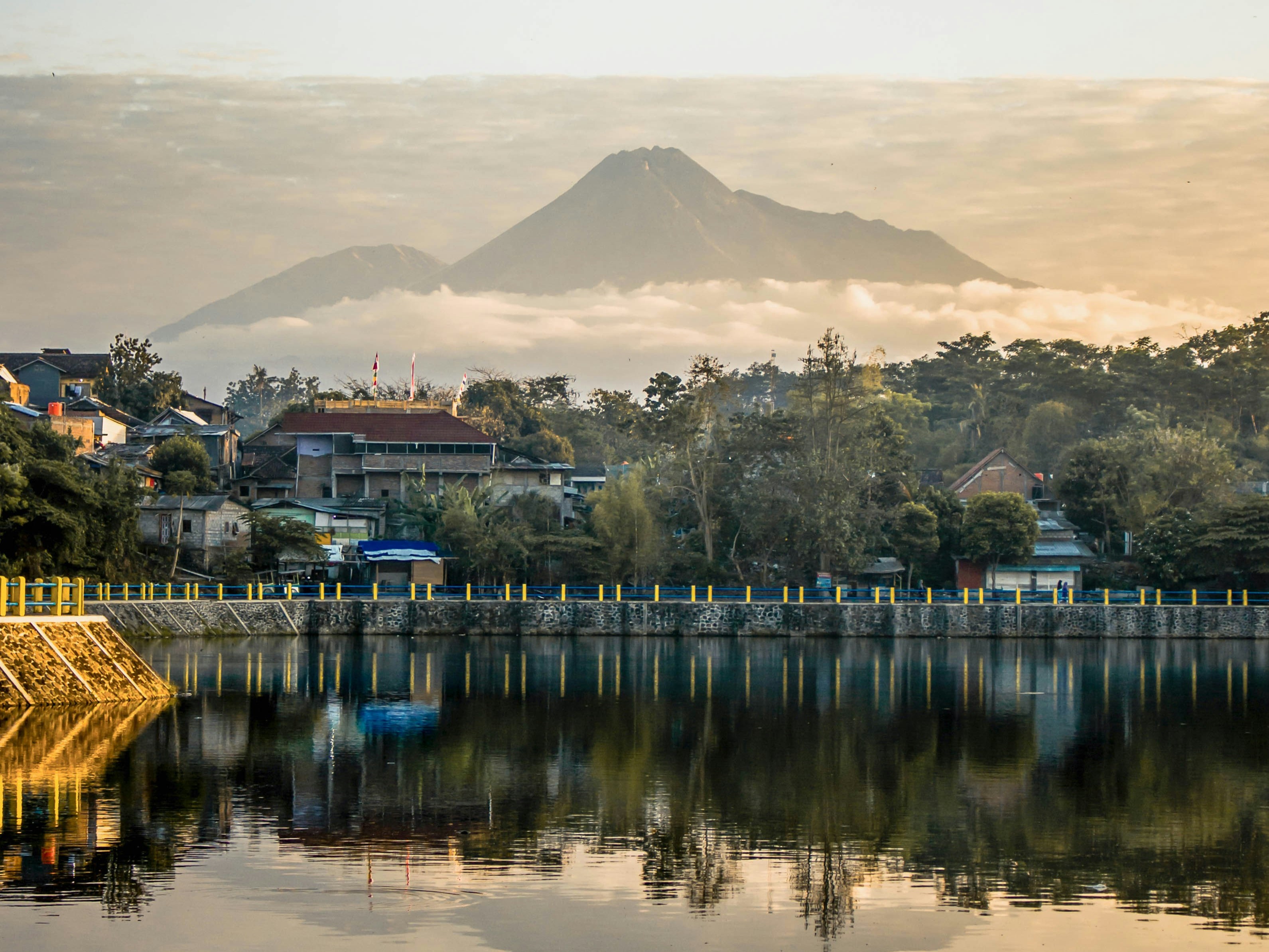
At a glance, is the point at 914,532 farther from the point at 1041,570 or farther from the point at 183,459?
the point at 183,459

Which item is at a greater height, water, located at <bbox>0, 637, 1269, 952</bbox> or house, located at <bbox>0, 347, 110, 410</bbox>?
house, located at <bbox>0, 347, 110, 410</bbox>

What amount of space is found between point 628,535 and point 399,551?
929 cm

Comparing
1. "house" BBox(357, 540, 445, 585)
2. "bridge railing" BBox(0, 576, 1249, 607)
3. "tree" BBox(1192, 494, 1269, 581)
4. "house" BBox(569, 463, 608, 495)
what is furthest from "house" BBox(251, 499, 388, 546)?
"tree" BBox(1192, 494, 1269, 581)

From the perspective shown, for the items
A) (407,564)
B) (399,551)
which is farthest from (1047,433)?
(399,551)

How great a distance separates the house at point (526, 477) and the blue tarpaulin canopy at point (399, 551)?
7.41 meters

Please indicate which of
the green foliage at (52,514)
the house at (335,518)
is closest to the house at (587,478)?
the house at (335,518)

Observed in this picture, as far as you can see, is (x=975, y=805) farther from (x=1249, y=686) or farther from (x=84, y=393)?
(x=84, y=393)

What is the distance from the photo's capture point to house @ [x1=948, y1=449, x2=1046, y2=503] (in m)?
73.4

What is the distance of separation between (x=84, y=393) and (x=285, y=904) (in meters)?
72.8

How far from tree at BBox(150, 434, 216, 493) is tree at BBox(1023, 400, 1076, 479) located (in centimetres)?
5218

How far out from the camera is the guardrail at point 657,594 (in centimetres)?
4916

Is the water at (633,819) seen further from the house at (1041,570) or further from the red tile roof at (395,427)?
the red tile roof at (395,427)

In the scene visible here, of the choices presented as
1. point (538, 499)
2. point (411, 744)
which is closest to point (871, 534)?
point (538, 499)

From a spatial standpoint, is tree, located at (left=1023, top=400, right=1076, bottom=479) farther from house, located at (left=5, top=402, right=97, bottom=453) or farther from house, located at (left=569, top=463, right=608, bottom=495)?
house, located at (left=5, top=402, right=97, bottom=453)
